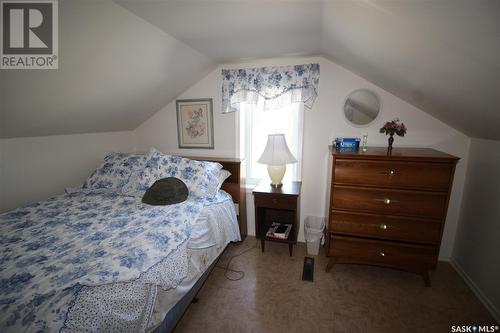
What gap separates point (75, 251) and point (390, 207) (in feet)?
7.21

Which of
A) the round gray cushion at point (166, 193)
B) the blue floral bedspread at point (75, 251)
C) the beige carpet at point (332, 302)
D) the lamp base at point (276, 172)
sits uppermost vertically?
the lamp base at point (276, 172)

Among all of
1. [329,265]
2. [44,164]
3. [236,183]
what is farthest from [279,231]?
[44,164]

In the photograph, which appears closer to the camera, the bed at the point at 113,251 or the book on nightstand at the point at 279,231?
the bed at the point at 113,251

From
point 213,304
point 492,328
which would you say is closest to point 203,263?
point 213,304

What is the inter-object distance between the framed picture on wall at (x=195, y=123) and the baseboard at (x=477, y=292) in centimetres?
284

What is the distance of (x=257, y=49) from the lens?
6.52 feet

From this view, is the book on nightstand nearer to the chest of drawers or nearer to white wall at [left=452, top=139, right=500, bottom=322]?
the chest of drawers

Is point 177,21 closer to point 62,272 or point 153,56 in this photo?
point 153,56

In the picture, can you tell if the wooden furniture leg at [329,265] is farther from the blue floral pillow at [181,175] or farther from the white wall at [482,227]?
the blue floral pillow at [181,175]

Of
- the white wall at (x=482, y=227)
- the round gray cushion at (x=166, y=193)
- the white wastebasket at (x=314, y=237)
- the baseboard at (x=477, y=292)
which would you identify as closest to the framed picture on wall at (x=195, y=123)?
the round gray cushion at (x=166, y=193)

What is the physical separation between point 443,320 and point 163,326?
6.32ft

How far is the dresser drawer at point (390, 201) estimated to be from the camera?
5.58 feet

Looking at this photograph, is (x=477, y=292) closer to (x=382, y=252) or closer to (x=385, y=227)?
(x=382, y=252)

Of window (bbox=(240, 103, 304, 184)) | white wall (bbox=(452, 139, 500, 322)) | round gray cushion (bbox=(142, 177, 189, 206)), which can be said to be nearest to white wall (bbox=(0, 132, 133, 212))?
round gray cushion (bbox=(142, 177, 189, 206))
